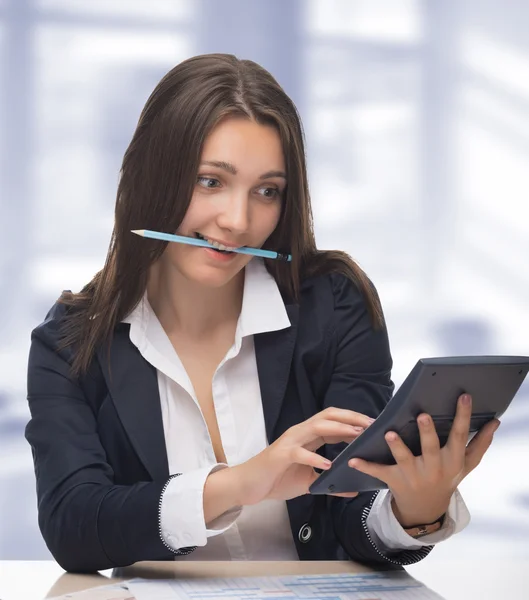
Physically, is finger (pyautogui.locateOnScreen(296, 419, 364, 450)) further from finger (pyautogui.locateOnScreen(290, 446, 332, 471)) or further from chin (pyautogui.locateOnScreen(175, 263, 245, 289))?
chin (pyautogui.locateOnScreen(175, 263, 245, 289))

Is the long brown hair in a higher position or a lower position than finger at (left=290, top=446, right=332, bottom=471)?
higher

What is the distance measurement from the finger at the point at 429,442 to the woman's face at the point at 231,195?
46 centimetres

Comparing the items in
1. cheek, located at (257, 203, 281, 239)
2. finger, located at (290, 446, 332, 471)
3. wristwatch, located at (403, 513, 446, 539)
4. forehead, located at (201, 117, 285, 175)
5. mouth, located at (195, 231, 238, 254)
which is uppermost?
forehead, located at (201, 117, 285, 175)

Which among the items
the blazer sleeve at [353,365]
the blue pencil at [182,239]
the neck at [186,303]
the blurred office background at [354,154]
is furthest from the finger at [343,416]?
the blurred office background at [354,154]

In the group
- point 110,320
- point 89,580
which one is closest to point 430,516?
point 89,580

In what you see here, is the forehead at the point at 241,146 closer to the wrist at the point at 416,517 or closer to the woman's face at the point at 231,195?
the woman's face at the point at 231,195

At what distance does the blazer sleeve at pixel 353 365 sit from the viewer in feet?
5.26

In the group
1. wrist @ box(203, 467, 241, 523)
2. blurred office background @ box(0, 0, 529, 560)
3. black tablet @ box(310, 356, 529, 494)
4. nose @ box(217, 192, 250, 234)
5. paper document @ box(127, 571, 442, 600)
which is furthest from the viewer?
blurred office background @ box(0, 0, 529, 560)

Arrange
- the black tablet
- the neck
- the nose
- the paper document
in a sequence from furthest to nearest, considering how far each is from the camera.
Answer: the neck
the nose
the paper document
the black tablet

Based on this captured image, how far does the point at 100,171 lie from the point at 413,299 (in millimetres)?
1363

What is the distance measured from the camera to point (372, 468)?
1257 millimetres

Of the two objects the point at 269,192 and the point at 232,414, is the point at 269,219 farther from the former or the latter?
the point at 232,414

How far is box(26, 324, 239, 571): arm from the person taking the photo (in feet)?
4.47

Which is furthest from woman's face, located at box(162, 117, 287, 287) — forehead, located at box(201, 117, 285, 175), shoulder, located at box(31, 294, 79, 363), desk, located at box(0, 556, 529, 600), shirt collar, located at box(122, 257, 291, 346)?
desk, located at box(0, 556, 529, 600)
